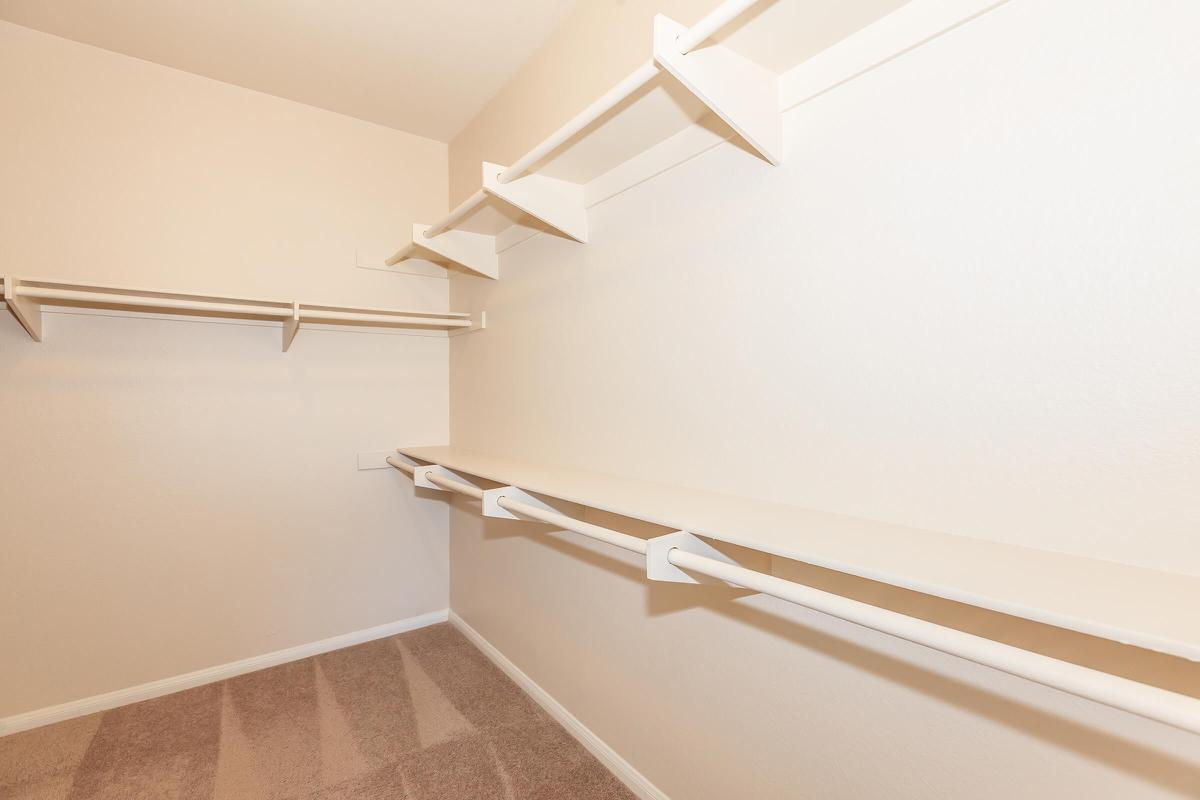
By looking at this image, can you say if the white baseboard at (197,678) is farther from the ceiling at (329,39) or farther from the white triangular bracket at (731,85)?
the white triangular bracket at (731,85)

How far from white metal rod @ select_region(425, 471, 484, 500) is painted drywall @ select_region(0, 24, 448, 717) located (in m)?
0.69

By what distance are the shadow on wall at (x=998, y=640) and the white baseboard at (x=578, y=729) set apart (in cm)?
56

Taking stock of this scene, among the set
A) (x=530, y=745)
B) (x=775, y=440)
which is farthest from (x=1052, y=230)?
(x=530, y=745)

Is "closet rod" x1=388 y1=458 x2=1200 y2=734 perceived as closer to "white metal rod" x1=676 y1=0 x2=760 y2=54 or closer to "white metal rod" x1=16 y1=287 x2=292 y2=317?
"white metal rod" x1=676 y1=0 x2=760 y2=54

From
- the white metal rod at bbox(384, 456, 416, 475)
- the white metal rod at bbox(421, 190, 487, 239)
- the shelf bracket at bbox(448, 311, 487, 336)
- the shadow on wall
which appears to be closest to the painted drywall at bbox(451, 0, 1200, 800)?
the shadow on wall

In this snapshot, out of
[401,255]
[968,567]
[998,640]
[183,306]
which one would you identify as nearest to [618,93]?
[968,567]

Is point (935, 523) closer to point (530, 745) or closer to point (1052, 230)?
point (1052, 230)

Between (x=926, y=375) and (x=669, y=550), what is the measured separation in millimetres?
539

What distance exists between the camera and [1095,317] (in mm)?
756

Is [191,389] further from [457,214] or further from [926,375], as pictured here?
[926,375]

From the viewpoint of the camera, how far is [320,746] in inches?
71.1

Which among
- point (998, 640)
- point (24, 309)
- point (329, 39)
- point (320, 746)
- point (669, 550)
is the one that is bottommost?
point (320, 746)

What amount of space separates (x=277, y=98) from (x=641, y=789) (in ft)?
9.45

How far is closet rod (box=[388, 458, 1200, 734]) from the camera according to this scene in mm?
492
